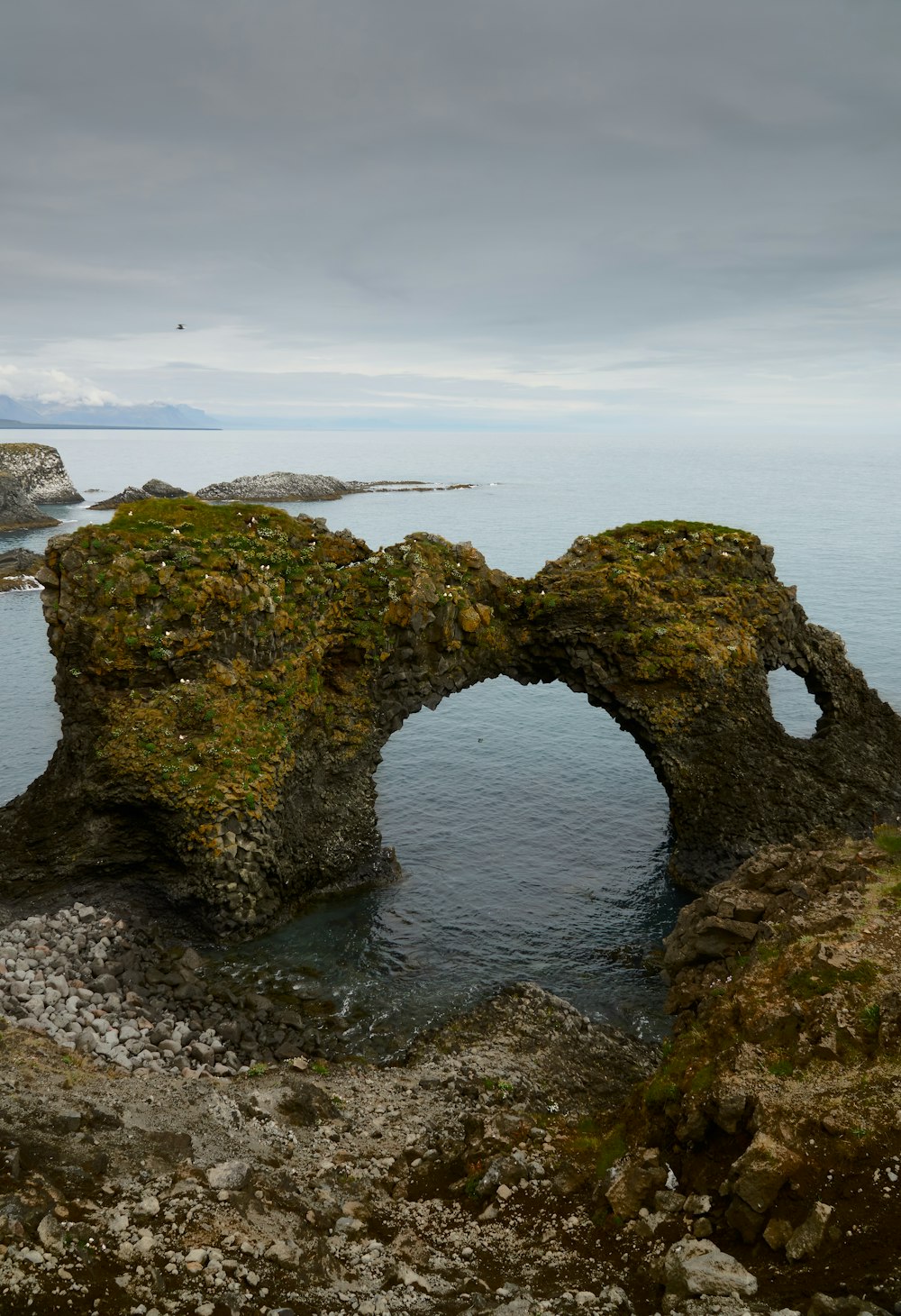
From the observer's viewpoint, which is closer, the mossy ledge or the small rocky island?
the mossy ledge

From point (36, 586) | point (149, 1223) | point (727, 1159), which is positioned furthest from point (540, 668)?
point (36, 586)

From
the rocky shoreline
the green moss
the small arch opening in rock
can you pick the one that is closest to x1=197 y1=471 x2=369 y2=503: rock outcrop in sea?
the small arch opening in rock

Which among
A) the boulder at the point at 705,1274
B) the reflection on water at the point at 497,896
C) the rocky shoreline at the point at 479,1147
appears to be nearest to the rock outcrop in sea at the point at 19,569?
the reflection on water at the point at 497,896

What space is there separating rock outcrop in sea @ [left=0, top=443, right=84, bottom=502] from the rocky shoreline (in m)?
148

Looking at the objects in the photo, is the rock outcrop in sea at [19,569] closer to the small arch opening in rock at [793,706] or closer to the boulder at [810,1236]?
the small arch opening in rock at [793,706]

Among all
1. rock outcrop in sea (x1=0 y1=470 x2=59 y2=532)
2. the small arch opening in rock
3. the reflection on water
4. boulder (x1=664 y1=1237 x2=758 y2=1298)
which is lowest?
the reflection on water

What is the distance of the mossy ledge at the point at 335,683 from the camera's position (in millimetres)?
30938

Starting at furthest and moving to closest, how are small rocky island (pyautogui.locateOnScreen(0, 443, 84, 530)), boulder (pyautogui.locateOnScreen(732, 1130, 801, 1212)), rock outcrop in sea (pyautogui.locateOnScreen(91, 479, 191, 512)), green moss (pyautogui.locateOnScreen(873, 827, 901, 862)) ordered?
rock outcrop in sea (pyautogui.locateOnScreen(91, 479, 191, 512)) → small rocky island (pyautogui.locateOnScreen(0, 443, 84, 530)) → green moss (pyautogui.locateOnScreen(873, 827, 901, 862)) → boulder (pyautogui.locateOnScreen(732, 1130, 801, 1212))

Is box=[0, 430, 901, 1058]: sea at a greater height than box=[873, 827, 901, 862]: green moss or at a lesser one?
lesser

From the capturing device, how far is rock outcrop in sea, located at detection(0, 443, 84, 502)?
157 meters

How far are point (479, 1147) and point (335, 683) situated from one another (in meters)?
20.0

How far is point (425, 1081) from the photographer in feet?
76.0

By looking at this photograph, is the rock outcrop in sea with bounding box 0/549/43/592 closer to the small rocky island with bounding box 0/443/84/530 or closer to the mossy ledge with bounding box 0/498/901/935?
the small rocky island with bounding box 0/443/84/530

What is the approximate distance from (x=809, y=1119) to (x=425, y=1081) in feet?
35.3
